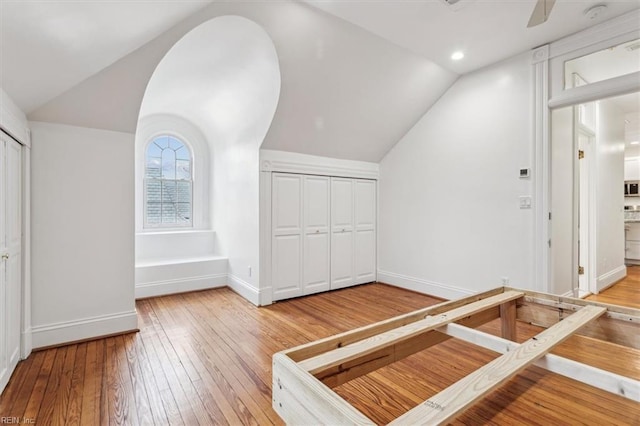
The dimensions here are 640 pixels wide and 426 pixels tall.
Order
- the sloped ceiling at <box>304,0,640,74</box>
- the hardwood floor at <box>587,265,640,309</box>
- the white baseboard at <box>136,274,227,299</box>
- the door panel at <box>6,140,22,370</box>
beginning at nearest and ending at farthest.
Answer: the door panel at <box>6,140,22,370</box> < the sloped ceiling at <box>304,0,640,74</box> < the hardwood floor at <box>587,265,640,309</box> < the white baseboard at <box>136,274,227,299</box>

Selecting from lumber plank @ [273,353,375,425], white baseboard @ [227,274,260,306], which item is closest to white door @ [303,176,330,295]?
white baseboard @ [227,274,260,306]

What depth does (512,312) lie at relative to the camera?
74.2 inches

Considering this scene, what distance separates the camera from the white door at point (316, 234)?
403cm

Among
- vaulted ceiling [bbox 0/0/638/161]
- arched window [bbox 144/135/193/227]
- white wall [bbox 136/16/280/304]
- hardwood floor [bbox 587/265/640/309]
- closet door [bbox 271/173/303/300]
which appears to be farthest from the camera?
arched window [bbox 144/135/193/227]

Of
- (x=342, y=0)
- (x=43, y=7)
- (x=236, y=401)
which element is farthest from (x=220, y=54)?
(x=236, y=401)

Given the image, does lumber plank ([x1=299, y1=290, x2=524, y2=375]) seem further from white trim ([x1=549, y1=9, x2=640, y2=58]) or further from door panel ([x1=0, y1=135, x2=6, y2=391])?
white trim ([x1=549, y1=9, x2=640, y2=58])

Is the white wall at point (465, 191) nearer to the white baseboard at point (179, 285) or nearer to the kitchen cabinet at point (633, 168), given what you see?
the white baseboard at point (179, 285)

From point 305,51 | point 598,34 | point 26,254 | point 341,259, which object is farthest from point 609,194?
point 26,254

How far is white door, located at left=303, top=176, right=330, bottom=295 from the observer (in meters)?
4.03

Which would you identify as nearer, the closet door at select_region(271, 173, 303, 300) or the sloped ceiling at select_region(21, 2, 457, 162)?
the sloped ceiling at select_region(21, 2, 457, 162)

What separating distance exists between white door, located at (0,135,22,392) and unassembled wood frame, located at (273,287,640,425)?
2078 millimetres

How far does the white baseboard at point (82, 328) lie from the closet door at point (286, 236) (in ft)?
5.04

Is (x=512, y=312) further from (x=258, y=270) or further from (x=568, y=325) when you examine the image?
(x=258, y=270)

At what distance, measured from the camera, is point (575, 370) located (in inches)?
45.7
